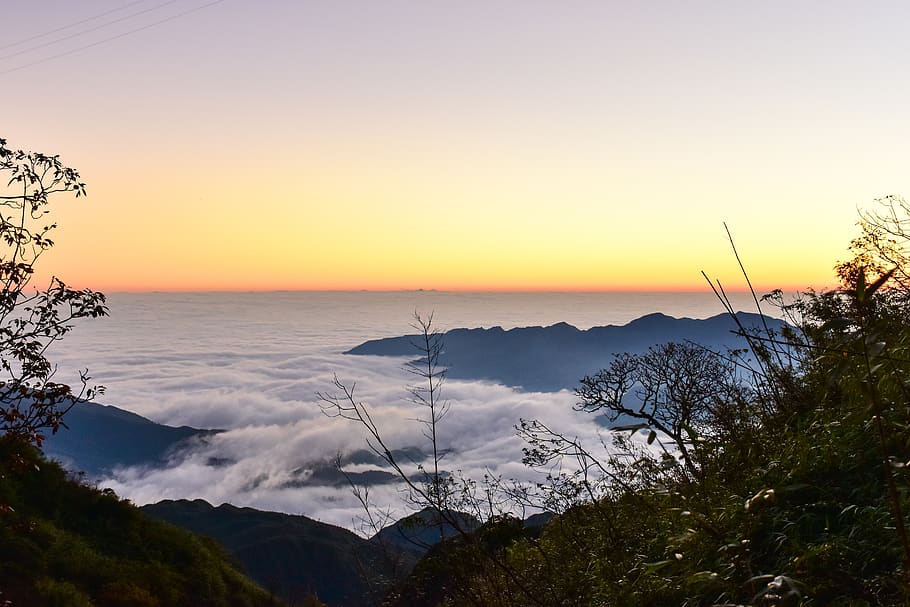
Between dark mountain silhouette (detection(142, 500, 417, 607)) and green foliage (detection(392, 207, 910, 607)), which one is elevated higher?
green foliage (detection(392, 207, 910, 607))

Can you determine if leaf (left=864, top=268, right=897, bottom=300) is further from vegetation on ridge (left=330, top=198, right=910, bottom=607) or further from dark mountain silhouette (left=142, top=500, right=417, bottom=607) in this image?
dark mountain silhouette (left=142, top=500, right=417, bottom=607)

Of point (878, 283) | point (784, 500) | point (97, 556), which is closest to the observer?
point (878, 283)

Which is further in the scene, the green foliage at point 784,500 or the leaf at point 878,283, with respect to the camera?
the green foliage at point 784,500

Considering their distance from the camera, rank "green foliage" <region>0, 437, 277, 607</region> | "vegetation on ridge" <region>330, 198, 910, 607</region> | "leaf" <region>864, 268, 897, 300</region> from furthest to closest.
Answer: "green foliage" <region>0, 437, 277, 607</region>
"vegetation on ridge" <region>330, 198, 910, 607</region>
"leaf" <region>864, 268, 897, 300</region>

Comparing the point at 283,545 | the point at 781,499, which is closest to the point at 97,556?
the point at 781,499

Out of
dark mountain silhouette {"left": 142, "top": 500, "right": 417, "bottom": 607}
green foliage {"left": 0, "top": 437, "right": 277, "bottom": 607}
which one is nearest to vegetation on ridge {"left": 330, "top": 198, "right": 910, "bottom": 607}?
green foliage {"left": 0, "top": 437, "right": 277, "bottom": 607}

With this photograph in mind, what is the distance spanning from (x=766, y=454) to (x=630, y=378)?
9.70m

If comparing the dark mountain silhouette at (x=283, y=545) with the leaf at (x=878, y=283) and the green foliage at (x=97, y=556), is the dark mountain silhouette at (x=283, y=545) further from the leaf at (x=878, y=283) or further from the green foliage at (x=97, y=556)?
the leaf at (x=878, y=283)

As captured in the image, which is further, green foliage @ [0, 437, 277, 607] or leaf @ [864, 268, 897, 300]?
green foliage @ [0, 437, 277, 607]

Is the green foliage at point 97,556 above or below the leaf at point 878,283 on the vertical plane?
below

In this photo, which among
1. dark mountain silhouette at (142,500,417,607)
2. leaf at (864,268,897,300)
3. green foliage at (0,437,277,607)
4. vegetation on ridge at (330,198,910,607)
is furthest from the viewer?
dark mountain silhouette at (142,500,417,607)

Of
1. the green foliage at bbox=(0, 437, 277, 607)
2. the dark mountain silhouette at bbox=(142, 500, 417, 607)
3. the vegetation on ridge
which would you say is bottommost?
the dark mountain silhouette at bbox=(142, 500, 417, 607)

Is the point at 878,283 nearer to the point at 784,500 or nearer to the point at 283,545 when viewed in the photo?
the point at 784,500

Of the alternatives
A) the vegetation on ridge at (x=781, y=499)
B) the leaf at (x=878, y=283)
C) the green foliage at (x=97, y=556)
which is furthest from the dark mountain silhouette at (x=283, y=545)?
the leaf at (x=878, y=283)
